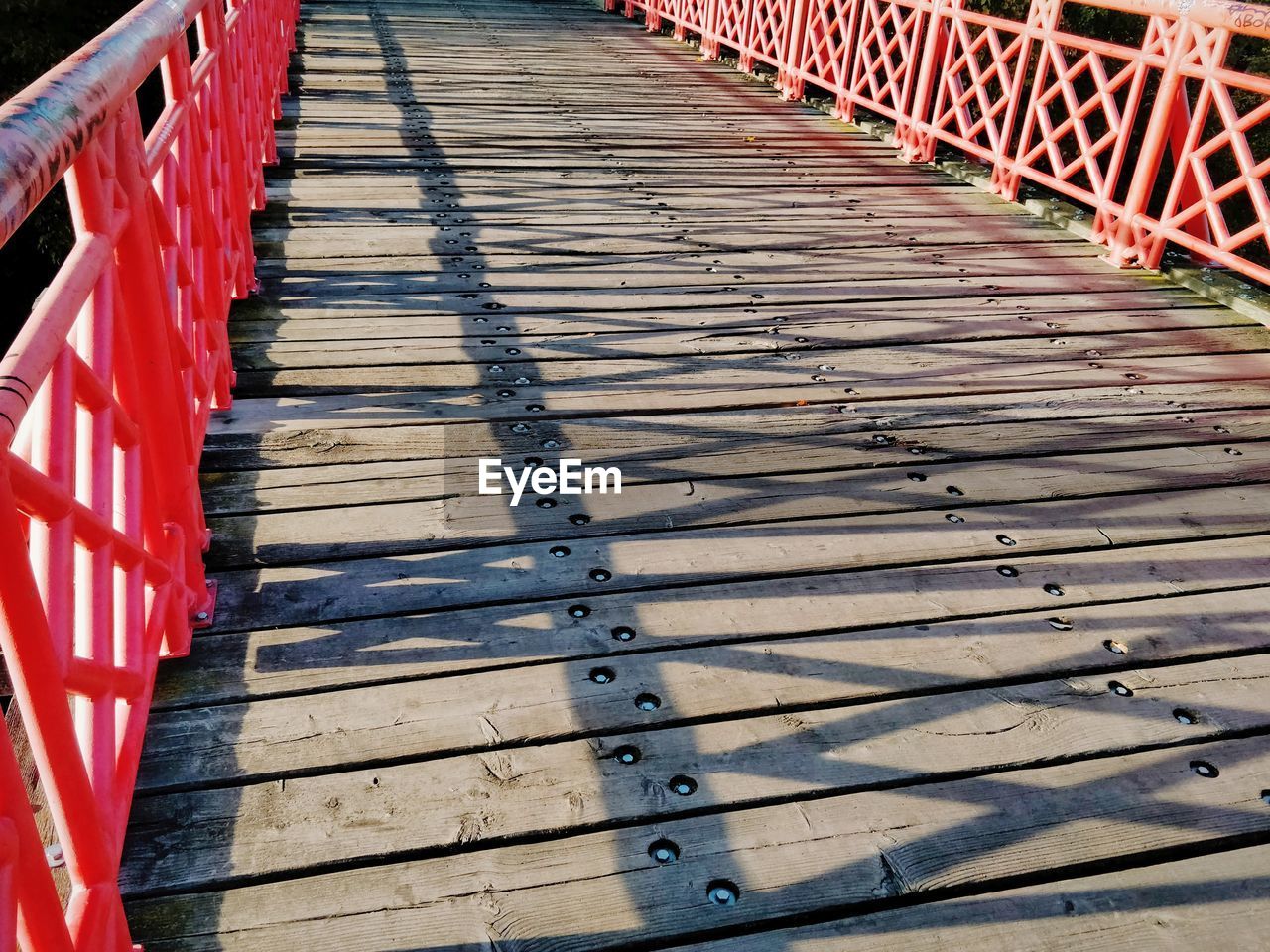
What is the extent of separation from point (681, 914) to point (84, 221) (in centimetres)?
142

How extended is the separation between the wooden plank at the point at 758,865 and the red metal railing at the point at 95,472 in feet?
0.87

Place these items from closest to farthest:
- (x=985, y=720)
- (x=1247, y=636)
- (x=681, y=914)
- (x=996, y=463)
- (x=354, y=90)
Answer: (x=681, y=914), (x=985, y=720), (x=1247, y=636), (x=996, y=463), (x=354, y=90)

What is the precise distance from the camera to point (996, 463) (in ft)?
9.32

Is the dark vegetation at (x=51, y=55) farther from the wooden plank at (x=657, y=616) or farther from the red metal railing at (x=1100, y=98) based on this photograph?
the wooden plank at (x=657, y=616)

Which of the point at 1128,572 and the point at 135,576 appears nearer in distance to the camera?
the point at 135,576

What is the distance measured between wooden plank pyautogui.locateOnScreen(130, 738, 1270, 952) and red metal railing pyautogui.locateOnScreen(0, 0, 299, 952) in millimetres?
264

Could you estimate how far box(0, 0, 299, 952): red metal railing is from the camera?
113 cm

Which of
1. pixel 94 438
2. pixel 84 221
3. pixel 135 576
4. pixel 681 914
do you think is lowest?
pixel 681 914

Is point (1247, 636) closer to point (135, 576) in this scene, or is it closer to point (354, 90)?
point (135, 576)

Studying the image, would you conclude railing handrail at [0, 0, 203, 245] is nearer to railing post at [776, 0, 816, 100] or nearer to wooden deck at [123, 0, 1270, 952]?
wooden deck at [123, 0, 1270, 952]

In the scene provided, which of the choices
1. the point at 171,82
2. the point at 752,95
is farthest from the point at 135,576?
the point at 752,95

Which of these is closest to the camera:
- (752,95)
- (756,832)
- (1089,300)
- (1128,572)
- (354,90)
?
(756,832)

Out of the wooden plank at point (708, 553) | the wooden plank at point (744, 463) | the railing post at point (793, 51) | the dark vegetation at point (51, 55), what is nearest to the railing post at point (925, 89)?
the railing post at point (793, 51)

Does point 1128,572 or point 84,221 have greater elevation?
point 84,221
